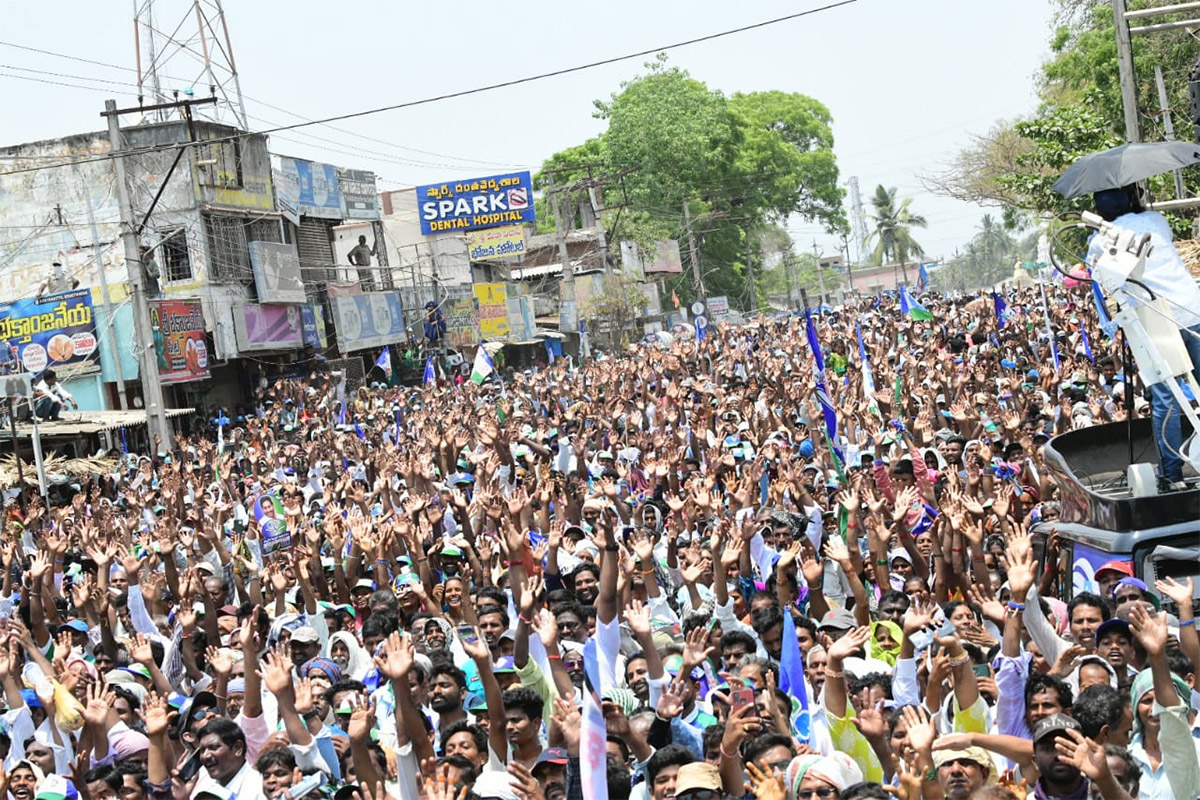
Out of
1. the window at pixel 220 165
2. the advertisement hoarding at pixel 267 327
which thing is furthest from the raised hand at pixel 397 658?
the window at pixel 220 165

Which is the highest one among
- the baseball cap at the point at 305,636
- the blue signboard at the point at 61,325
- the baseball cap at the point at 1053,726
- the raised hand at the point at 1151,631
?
the blue signboard at the point at 61,325

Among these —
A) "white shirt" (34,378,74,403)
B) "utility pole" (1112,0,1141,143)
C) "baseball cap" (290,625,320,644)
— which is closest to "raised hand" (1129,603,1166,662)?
"baseball cap" (290,625,320,644)

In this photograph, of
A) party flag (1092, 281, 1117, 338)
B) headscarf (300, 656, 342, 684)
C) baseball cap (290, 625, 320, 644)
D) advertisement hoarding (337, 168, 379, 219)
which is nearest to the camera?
headscarf (300, 656, 342, 684)

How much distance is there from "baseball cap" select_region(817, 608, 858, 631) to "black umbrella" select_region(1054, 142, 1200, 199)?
211 cm

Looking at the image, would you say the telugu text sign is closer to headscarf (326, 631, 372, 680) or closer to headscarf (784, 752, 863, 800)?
headscarf (326, 631, 372, 680)

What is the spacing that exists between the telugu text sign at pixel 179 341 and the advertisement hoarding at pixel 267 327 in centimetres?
232

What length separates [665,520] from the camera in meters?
10.1

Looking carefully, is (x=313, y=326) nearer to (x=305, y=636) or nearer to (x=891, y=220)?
(x=305, y=636)

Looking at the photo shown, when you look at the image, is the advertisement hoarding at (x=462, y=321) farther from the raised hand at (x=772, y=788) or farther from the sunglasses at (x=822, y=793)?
the raised hand at (x=772, y=788)

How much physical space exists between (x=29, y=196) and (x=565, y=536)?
2432 centimetres

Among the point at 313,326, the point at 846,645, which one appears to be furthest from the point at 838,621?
the point at 313,326

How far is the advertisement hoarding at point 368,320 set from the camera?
3431 centimetres

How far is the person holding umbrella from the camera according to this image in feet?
19.1

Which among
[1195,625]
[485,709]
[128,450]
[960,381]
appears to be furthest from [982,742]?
[128,450]
